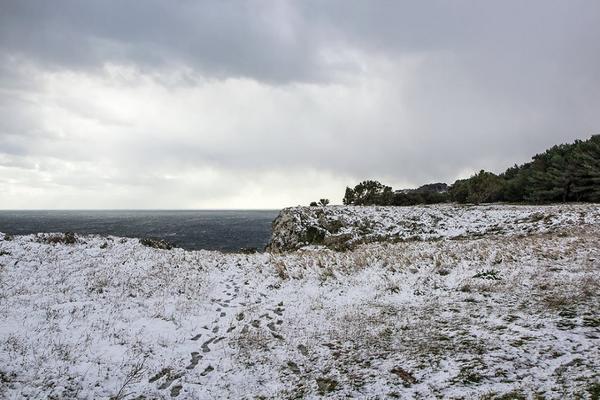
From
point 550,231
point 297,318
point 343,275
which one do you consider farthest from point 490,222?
point 297,318

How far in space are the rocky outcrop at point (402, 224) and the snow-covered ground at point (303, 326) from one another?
1079cm

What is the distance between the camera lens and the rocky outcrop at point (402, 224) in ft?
86.2

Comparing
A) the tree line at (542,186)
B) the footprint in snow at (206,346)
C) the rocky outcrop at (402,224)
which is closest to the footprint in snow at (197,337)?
the footprint in snow at (206,346)

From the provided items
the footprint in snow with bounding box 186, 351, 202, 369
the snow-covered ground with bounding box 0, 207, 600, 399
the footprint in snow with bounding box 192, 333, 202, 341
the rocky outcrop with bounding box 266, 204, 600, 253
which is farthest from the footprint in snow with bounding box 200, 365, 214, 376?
the rocky outcrop with bounding box 266, 204, 600, 253

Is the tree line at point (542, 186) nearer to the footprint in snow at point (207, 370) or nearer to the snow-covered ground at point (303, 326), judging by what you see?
the snow-covered ground at point (303, 326)

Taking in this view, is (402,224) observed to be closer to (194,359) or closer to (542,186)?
(194,359)

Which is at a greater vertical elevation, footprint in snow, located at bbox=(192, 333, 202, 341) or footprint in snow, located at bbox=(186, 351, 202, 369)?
footprint in snow, located at bbox=(192, 333, 202, 341)

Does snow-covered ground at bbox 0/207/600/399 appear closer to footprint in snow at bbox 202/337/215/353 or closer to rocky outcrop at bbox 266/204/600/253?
footprint in snow at bbox 202/337/215/353

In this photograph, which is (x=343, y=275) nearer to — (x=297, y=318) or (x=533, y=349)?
(x=297, y=318)

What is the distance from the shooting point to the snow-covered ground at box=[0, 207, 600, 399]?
663 cm

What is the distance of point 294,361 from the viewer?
26.6ft

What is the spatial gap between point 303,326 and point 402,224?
23.8m

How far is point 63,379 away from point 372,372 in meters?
6.30

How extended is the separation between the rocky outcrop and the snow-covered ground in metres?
10.8
